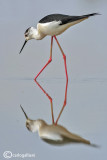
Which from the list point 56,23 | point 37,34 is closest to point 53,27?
point 56,23

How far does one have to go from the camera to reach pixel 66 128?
2.63 metres

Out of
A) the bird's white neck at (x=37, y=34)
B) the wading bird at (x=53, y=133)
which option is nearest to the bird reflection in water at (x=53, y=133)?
the wading bird at (x=53, y=133)

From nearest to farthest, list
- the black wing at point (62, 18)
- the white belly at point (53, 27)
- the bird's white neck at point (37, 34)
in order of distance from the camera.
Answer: the black wing at point (62, 18) → the white belly at point (53, 27) → the bird's white neck at point (37, 34)

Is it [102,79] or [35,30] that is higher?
[35,30]

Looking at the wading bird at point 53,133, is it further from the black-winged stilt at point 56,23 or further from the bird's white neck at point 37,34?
the bird's white neck at point 37,34

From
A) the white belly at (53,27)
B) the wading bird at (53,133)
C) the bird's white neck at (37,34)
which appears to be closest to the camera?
the wading bird at (53,133)

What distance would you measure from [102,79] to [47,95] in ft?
4.09

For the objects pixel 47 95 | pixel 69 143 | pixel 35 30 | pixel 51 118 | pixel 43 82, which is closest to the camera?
pixel 69 143

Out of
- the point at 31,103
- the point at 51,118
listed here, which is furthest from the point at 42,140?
the point at 31,103

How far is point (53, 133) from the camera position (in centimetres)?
254

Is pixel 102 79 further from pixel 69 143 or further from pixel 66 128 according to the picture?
pixel 69 143

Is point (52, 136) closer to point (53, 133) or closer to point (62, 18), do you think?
point (53, 133)

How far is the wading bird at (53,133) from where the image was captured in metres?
2.38

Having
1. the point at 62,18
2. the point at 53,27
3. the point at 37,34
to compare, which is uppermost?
the point at 62,18
